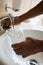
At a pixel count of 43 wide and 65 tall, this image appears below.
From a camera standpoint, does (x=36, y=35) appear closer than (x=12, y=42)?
No

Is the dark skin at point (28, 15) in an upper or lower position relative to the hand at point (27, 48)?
upper

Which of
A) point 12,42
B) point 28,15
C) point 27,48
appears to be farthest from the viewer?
point 28,15

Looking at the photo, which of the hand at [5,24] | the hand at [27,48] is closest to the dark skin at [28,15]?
the hand at [5,24]

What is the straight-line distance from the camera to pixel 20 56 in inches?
26.3

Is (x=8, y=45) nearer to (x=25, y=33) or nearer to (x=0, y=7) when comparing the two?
(x=25, y=33)

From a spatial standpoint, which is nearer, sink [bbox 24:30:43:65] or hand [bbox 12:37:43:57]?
hand [bbox 12:37:43:57]

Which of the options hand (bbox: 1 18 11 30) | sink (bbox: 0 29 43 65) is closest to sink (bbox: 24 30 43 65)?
sink (bbox: 0 29 43 65)

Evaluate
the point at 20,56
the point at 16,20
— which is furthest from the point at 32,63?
the point at 16,20

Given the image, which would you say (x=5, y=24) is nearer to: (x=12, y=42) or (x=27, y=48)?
(x=12, y=42)

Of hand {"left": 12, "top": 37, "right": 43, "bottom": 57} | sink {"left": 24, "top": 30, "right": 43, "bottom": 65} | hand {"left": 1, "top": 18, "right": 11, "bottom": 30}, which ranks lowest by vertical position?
sink {"left": 24, "top": 30, "right": 43, "bottom": 65}

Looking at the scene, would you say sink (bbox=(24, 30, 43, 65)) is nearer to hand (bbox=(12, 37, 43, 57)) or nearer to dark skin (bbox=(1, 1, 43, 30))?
dark skin (bbox=(1, 1, 43, 30))

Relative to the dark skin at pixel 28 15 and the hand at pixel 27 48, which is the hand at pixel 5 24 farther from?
the hand at pixel 27 48

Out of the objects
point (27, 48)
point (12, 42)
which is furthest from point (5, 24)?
point (27, 48)

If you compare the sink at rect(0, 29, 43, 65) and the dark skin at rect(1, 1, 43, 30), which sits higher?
the dark skin at rect(1, 1, 43, 30)
